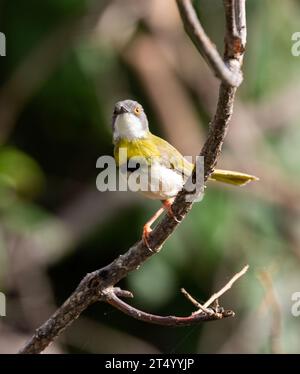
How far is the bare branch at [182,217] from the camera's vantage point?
1679 millimetres

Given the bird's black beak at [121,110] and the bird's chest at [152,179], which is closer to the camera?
the bird's chest at [152,179]

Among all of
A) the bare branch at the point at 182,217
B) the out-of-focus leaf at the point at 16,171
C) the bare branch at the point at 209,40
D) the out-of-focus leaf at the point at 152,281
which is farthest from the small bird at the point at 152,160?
the out-of-focus leaf at the point at 152,281

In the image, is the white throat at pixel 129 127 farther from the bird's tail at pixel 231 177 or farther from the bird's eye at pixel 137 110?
the bird's tail at pixel 231 177

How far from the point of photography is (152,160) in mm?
3275

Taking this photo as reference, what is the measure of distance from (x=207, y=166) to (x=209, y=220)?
300cm

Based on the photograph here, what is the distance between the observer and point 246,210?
521 centimetres

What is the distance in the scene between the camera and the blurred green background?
203 inches

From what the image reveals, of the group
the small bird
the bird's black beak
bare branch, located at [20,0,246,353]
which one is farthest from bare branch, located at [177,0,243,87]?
the bird's black beak

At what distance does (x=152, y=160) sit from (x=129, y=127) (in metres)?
0.32

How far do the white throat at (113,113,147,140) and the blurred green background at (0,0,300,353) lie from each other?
1509 millimetres

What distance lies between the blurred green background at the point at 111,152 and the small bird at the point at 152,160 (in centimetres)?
153

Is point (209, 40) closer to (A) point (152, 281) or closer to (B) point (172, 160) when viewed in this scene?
(B) point (172, 160)
